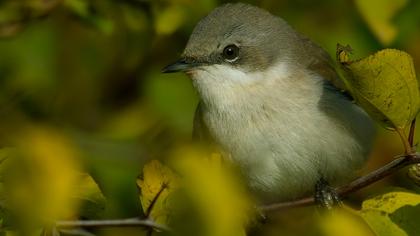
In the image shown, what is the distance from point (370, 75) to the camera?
7.82ft

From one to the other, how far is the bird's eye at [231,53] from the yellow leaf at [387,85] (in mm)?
1331

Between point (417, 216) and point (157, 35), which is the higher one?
point (157, 35)

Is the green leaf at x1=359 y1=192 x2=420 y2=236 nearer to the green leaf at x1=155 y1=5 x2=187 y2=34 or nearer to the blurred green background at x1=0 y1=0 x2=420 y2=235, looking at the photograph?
the blurred green background at x1=0 y1=0 x2=420 y2=235

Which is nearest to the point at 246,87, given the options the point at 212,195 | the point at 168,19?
the point at 168,19

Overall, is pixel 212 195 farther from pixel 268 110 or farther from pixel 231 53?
pixel 231 53

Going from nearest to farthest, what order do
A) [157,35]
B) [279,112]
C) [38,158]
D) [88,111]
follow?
1. [38,158]
2. [279,112]
3. [157,35]
4. [88,111]

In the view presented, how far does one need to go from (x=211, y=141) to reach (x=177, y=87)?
0.80 metres

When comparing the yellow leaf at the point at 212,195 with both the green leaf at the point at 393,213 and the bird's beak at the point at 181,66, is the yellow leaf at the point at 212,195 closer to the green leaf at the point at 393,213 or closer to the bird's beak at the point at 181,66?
the green leaf at the point at 393,213

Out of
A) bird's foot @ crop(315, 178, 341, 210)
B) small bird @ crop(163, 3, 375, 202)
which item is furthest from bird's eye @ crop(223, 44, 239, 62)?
bird's foot @ crop(315, 178, 341, 210)

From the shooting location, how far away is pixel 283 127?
350 cm

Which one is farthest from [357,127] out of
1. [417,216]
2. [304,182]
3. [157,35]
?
[417,216]

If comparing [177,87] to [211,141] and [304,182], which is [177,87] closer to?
[211,141]

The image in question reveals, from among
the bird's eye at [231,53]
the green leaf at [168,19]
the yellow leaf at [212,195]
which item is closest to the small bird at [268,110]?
the bird's eye at [231,53]

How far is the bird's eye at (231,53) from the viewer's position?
3.77m
